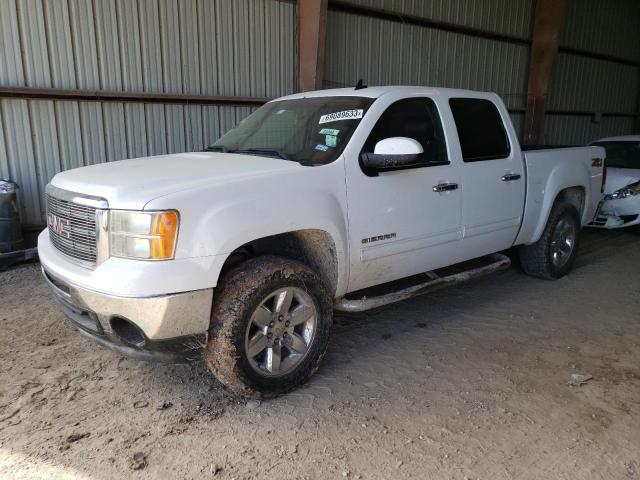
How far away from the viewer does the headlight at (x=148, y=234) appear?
2.87 metres

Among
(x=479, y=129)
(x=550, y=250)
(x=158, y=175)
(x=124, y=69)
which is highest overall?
(x=124, y=69)

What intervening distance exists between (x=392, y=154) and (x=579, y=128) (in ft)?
45.7

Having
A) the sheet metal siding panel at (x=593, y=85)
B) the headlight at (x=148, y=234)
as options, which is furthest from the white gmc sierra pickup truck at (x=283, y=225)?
the sheet metal siding panel at (x=593, y=85)

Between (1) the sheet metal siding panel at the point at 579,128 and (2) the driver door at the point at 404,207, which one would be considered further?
(1) the sheet metal siding panel at the point at 579,128

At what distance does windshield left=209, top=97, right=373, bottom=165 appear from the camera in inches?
150

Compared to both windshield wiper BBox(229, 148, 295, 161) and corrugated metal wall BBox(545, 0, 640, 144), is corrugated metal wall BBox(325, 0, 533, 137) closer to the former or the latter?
corrugated metal wall BBox(545, 0, 640, 144)

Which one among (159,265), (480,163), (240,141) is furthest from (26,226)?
(480,163)

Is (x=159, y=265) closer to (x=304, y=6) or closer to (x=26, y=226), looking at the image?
(x=26, y=226)

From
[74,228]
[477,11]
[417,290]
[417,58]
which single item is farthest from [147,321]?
[477,11]

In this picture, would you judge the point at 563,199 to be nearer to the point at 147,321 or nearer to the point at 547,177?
the point at 547,177

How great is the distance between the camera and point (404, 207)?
156 inches

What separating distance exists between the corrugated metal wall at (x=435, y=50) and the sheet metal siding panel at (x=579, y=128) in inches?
64.0

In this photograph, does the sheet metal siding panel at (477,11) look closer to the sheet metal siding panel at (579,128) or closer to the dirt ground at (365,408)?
the sheet metal siding panel at (579,128)

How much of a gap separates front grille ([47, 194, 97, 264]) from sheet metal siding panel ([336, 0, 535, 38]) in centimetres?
748
